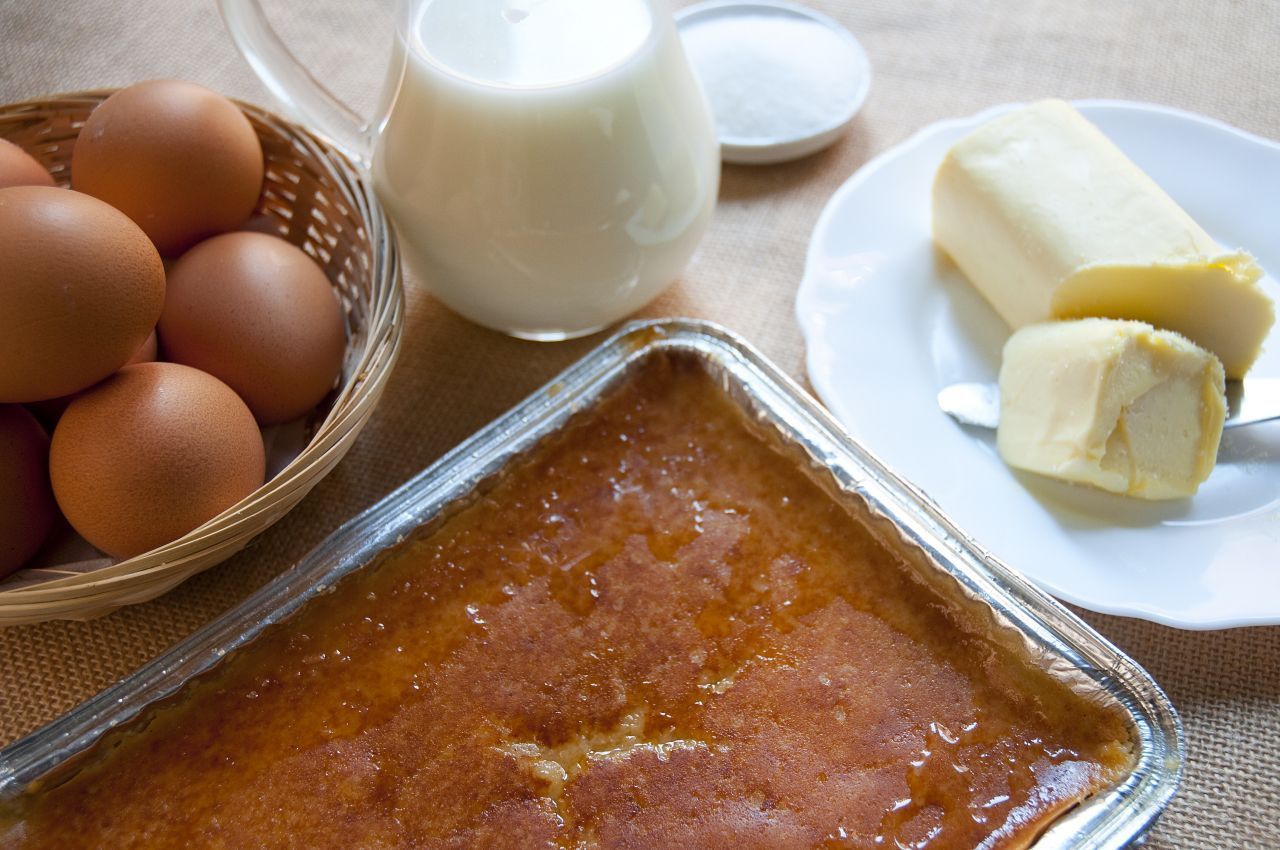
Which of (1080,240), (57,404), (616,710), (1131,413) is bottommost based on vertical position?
(616,710)

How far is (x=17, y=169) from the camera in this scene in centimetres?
115

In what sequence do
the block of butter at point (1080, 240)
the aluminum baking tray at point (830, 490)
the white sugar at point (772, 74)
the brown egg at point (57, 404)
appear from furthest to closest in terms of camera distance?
1. the white sugar at point (772, 74)
2. the block of butter at point (1080, 240)
3. the brown egg at point (57, 404)
4. the aluminum baking tray at point (830, 490)

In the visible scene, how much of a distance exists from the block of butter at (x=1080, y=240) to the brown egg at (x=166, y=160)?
92 centimetres

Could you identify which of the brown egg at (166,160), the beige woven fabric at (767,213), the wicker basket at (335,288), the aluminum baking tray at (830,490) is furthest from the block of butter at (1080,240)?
the brown egg at (166,160)

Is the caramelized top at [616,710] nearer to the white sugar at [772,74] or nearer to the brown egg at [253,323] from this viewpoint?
the brown egg at [253,323]

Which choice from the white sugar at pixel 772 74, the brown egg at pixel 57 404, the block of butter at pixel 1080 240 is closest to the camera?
the brown egg at pixel 57 404

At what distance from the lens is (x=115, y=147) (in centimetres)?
114

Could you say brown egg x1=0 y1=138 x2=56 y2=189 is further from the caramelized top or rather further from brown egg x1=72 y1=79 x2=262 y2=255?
the caramelized top

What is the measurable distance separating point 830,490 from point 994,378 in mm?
357

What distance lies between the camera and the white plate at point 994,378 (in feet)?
3.62

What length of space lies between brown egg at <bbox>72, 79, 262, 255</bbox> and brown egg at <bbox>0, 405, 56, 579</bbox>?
0.87ft

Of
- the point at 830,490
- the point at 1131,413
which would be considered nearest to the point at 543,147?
the point at 830,490

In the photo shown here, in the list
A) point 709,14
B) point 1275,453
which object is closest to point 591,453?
point 1275,453

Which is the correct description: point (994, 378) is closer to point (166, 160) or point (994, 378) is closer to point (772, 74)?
point (772, 74)
